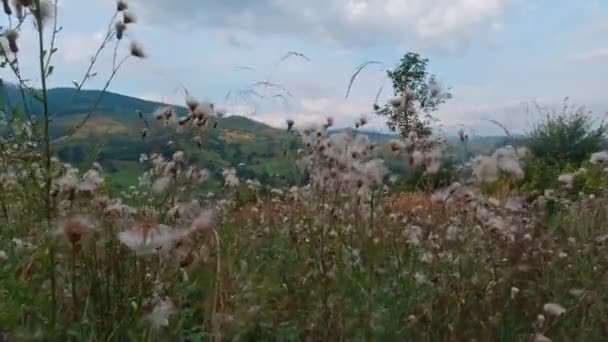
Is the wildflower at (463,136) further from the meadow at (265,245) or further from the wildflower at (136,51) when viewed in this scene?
the wildflower at (136,51)

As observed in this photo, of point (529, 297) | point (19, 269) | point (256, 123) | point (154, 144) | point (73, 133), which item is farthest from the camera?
point (256, 123)

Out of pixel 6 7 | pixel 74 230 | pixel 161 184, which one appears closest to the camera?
pixel 74 230

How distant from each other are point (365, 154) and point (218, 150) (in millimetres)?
695

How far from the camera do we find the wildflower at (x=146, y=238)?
1663 mm

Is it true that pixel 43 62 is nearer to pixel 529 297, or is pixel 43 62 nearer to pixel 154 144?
pixel 154 144

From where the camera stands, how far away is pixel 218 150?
3.69 meters

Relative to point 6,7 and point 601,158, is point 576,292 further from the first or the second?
point 6,7

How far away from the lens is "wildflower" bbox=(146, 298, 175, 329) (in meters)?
1.81

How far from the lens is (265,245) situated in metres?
4.03

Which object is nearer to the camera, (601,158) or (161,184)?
(161,184)

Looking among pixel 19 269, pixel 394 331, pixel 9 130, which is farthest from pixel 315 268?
pixel 9 130

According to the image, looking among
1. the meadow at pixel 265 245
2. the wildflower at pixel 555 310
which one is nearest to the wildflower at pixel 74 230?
the meadow at pixel 265 245

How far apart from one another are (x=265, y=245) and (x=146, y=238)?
2360mm

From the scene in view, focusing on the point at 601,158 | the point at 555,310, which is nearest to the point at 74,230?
the point at 555,310
